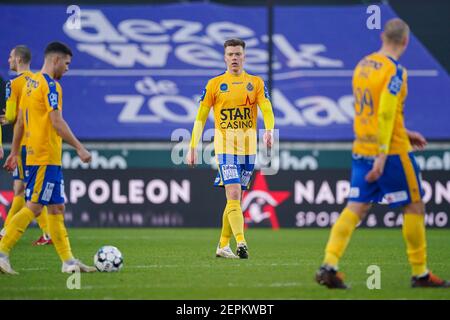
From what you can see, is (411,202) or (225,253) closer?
(411,202)

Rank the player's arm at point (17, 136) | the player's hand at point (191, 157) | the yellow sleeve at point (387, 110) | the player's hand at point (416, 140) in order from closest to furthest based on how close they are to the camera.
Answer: the yellow sleeve at point (387, 110), the player's hand at point (416, 140), the player's arm at point (17, 136), the player's hand at point (191, 157)

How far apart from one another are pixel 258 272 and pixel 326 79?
1217 cm

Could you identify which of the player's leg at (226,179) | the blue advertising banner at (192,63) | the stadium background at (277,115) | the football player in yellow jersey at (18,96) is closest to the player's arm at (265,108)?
the player's leg at (226,179)

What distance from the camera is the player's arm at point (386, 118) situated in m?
7.31

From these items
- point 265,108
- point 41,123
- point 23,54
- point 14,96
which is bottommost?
point 41,123

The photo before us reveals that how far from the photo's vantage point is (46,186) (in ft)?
27.8

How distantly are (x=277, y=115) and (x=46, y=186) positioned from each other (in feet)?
40.2

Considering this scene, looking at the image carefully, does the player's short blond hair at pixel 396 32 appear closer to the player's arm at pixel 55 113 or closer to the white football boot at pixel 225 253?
the player's arm at pixel 55 113

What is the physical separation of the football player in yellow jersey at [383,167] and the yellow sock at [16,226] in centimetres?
257

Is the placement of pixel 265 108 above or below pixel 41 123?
above

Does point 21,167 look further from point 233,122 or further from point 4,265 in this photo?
point 4,265

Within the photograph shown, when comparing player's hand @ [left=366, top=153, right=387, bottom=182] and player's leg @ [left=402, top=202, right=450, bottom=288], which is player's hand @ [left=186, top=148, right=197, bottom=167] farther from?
player's hand @ [left=366, top=153, right=387, bottom=182]

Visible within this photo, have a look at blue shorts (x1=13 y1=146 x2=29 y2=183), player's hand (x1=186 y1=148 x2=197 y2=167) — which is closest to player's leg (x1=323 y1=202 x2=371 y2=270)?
player's hand (x1=186 y1=148 x2=197 y2=167)

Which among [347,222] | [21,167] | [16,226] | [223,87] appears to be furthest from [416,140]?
[21,167]
